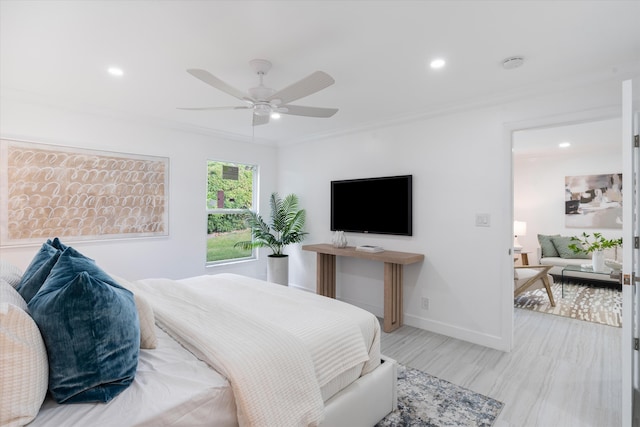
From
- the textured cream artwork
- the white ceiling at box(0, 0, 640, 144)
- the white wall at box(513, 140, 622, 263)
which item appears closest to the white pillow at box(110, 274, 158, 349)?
the white ceiling at box(0, 0, 640, 144)

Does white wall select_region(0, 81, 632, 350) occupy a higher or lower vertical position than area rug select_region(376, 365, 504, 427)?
higher

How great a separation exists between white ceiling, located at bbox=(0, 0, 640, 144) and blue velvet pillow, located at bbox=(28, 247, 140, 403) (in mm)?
1517

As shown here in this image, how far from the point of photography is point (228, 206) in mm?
4695

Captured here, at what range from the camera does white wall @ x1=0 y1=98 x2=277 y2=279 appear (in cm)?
309

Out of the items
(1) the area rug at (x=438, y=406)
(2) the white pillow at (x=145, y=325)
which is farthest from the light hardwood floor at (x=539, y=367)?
(2) the white pillow at (x=145, y=325)

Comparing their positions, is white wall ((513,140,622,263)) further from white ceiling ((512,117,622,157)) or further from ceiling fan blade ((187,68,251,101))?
ceiling fan blade ((187,68,251,101))

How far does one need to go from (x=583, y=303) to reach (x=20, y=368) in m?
5.62

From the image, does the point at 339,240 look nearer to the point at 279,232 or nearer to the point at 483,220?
the point at 279,232

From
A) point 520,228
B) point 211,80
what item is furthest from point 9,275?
point 520,228

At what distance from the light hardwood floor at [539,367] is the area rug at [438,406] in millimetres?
92

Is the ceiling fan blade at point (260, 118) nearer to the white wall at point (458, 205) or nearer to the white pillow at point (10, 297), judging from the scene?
the white wall at point (458, 205)

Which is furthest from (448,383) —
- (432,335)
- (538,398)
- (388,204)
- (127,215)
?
(127,215)

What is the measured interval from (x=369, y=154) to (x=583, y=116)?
2091mm

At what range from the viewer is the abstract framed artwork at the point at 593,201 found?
5359 millimetres
